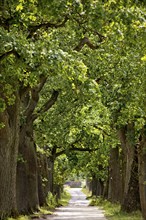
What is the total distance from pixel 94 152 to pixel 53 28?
100 feet

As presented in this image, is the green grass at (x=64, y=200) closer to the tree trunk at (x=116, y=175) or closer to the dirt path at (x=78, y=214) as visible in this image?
the dirt path at (x=78, y=214)

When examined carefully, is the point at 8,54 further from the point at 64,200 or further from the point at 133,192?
the point at 64,200

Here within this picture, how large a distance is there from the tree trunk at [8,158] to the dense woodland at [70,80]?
0.04 m

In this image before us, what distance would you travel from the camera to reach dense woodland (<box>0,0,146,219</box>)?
12.6 m

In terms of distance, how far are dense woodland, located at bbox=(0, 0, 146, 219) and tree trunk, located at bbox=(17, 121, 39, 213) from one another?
5cm

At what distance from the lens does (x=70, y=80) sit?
569 inches

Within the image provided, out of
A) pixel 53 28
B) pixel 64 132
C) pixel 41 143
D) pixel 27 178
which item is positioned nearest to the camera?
pixel 53 28

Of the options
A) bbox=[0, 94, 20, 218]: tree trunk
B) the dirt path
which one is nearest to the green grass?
the dirt path

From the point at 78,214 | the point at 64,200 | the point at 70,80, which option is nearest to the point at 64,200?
the point at 64,200

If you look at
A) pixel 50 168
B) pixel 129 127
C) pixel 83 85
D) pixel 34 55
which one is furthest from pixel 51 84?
pixel 50 168

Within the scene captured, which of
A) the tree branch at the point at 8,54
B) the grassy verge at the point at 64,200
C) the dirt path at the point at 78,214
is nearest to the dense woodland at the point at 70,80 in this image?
the tree branch at the point at 8,54

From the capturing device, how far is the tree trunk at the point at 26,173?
1009 inches

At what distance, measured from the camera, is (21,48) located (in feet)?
42.0

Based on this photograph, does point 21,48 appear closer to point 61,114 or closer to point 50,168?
Answer: point 61,114
